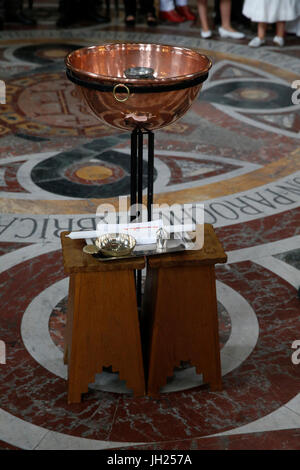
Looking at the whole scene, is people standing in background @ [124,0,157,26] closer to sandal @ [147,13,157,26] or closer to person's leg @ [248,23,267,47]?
sandal @ [147,13,157,26]

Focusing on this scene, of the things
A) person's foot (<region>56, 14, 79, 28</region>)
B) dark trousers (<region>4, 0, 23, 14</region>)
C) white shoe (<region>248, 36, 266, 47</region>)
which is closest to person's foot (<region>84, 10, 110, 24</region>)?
person's foot (<region>56, 14, 79, 28</region>)

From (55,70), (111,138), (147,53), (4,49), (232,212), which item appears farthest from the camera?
(4,49)

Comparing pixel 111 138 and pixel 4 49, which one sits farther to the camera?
pixel 4 49

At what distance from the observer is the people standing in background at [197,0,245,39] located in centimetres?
767

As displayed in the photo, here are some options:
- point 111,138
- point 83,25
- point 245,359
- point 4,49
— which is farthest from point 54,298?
point 83,25

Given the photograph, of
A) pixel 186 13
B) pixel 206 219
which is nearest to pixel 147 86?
pixel 206 219

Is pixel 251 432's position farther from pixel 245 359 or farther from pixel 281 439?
pixel 245 359

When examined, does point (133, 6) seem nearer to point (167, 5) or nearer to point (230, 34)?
point (167, 5)

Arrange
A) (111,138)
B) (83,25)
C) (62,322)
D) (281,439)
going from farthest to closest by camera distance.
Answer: (83,25) → (111,138) → (62,322) → (281,439)

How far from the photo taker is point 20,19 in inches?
333

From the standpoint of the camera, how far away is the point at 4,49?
737 centimetres

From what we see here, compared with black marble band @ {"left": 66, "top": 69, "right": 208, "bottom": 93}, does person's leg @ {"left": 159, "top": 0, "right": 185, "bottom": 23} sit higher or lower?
lower

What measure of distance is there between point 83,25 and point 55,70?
2.02m

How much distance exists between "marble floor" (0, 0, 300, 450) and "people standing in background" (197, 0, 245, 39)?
19.8 inches
